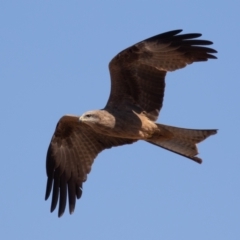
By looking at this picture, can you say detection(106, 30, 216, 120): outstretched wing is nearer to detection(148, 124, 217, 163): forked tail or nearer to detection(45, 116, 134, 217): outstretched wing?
detection(148, 124, 217, 163): forked tail

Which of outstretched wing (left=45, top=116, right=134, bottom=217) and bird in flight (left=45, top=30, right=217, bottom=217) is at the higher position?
bird in flight (left=45, top=30, right=217, bottom=217)

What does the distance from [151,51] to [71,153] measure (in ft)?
8.27

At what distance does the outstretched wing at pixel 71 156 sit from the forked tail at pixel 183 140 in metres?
1.22

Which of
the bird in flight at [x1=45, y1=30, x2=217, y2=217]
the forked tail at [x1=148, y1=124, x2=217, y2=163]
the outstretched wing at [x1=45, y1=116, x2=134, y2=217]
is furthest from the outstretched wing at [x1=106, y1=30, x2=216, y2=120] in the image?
the outstretched wing at [x1=45, y1=116, x2=134, y2=217]

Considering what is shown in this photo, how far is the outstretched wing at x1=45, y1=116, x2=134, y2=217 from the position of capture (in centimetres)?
1384

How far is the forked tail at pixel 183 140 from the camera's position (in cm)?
1261

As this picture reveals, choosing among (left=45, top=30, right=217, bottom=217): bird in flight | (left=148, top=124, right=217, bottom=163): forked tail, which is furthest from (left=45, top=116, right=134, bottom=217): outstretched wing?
(left=148, top=124, right=217, bottom=163): forked tail

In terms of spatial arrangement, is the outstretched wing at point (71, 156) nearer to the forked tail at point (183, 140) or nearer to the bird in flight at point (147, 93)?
the bird in flight at point (147, 93)

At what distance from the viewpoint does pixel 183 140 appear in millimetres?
12734

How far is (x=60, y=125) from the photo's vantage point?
45.3 ft

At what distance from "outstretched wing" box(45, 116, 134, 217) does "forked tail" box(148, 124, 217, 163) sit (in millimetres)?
1216

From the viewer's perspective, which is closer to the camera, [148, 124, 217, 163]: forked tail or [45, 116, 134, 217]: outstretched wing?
[148, 124, 217, 163]: forked tail

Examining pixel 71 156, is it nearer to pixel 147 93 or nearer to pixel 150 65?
pixel 147 93

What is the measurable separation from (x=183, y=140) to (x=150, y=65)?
4.11 feet
